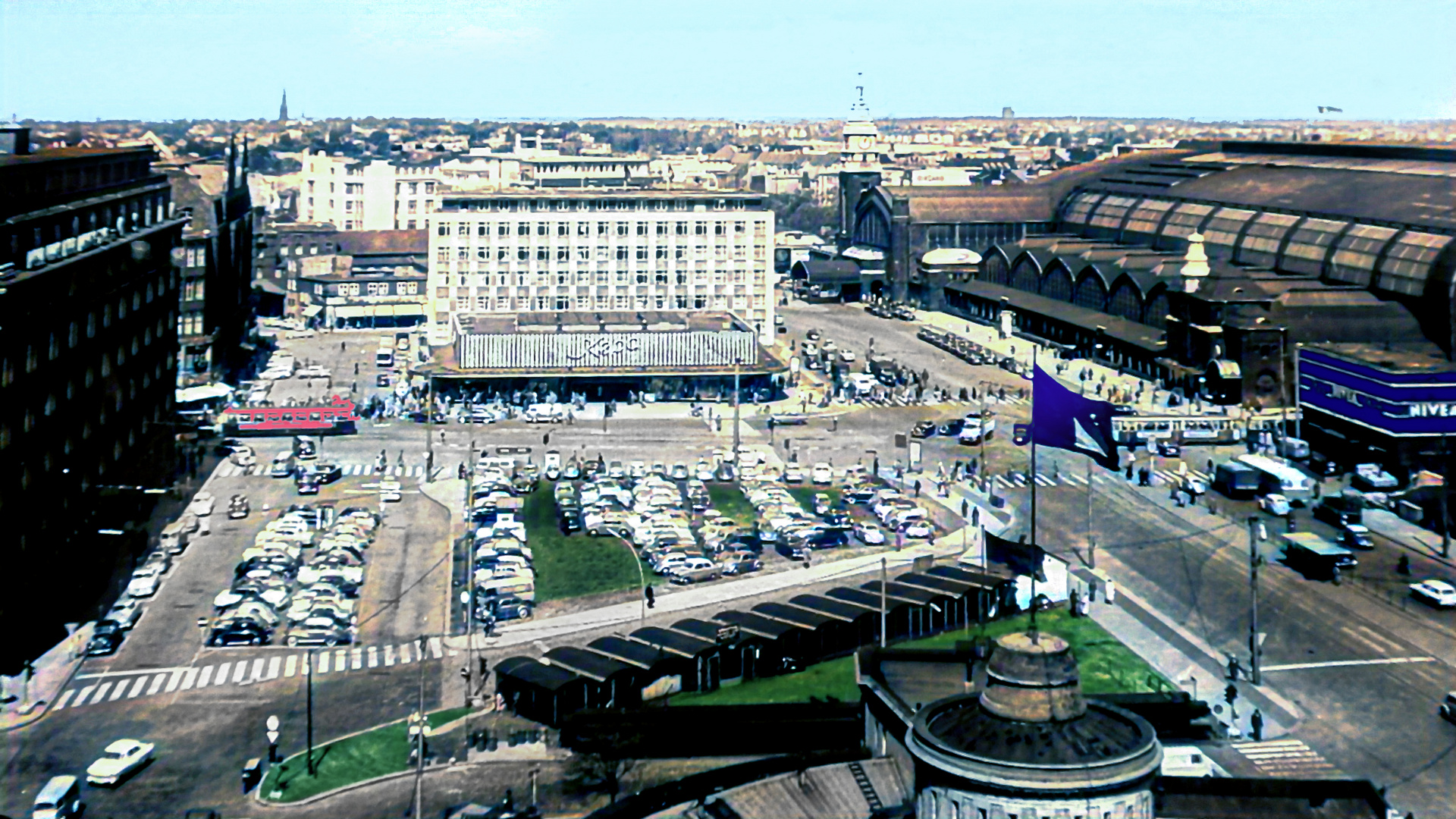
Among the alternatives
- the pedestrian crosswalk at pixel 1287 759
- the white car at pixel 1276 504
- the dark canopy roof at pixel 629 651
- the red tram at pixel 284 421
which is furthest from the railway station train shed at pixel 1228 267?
the red tram at pixel 284 421

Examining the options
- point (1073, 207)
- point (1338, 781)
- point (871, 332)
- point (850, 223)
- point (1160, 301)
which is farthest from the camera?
point (850, 223)

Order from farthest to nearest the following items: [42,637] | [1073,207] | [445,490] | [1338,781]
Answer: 1. [1073,207]
2. [445,490]
3. [42,637]
4. [1338,781]

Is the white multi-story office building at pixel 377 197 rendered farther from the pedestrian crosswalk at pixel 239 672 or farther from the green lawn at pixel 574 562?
the pedestrian crosswalk at pixel 239 672

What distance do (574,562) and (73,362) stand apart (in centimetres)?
1770

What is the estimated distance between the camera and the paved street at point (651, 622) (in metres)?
43.0

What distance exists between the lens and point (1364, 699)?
1914 inches

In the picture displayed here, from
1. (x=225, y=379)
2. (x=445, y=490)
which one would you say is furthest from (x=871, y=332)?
(x=445, y=490)

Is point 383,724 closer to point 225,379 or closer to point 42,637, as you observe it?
point 42,637

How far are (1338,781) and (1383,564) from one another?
112ft

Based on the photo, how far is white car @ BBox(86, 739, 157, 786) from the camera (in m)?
41.5

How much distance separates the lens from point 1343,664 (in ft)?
170

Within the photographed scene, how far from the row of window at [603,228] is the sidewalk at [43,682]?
6440 cm

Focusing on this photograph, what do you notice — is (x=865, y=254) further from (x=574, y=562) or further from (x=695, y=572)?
(x=695, y=572)

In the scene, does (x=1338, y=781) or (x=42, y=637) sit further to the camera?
(x=42, y=637)
